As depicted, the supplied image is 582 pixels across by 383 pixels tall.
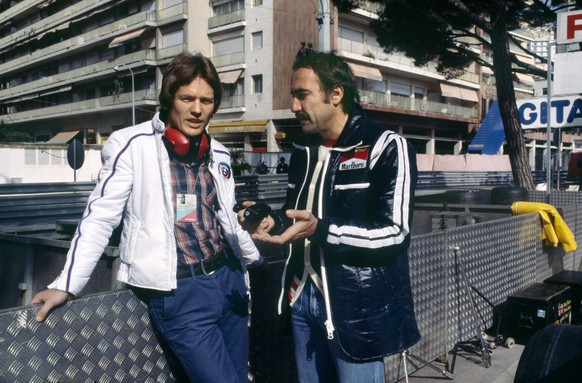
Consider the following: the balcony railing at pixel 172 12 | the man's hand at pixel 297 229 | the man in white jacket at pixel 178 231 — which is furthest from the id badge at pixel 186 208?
the balcony railing at pixel 172 12

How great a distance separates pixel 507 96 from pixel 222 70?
2822 cm

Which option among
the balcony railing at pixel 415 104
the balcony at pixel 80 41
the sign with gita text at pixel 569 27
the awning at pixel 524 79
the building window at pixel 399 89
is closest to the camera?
the sign with gita text at pixel 569 27

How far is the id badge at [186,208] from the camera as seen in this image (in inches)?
91.4

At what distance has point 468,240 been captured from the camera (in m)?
4.98

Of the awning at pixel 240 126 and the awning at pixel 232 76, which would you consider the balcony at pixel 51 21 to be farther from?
the awning at pixel 240 126

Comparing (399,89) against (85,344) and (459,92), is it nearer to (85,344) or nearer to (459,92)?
(459,92)

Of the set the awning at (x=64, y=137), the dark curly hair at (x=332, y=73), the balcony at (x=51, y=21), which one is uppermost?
the balcony at (x=51, y=21)

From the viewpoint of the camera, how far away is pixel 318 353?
2.41 metres

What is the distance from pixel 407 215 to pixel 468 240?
298cm

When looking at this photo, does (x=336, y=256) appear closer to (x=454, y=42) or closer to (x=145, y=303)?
(x=145, y=303)

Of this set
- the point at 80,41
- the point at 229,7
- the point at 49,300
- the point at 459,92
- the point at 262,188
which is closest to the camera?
the point at 49,300

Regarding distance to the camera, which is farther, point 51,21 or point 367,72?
point 51,21

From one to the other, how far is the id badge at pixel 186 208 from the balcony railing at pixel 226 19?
1512 inches

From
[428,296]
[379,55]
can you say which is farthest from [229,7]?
[428,296]
